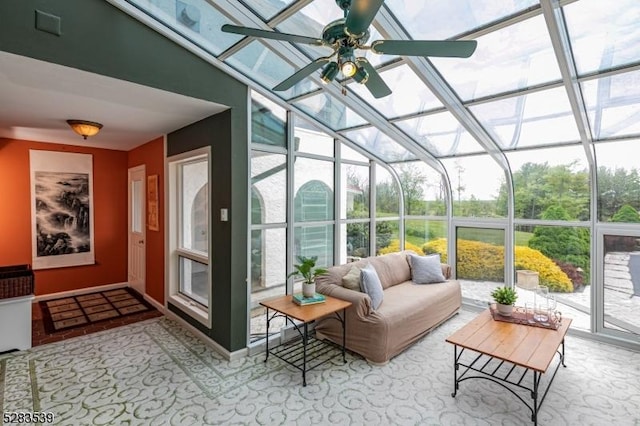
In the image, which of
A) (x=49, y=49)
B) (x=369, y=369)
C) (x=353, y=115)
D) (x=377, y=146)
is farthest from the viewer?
(x=377, y=146)

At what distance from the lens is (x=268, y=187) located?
3674 mm

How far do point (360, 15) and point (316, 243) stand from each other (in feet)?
10.5

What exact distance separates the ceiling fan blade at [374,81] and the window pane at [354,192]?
2.52 m

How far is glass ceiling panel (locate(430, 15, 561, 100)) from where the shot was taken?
2.34 metres

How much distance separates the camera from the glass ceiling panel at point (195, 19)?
2428 millimetres

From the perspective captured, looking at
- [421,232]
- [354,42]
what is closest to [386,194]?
[421,232]

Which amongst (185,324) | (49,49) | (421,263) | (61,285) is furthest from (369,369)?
(61,285)

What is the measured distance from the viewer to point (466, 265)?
5004mm

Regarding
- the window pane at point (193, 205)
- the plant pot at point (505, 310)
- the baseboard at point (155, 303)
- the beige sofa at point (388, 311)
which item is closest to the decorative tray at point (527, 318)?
the plant pot at point (505, 310)

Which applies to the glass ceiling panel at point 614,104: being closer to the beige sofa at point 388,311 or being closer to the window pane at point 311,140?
the beige sofa at point 388,311

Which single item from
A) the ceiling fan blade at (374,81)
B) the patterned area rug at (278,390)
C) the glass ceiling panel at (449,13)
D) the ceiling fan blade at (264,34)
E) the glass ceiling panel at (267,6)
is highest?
the glass ceiling panel at (267,6)

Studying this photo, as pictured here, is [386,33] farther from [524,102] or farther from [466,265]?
[466,265]

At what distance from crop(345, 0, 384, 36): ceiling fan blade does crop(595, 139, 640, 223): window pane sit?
11.9 feet

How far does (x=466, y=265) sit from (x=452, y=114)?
8.67ft
